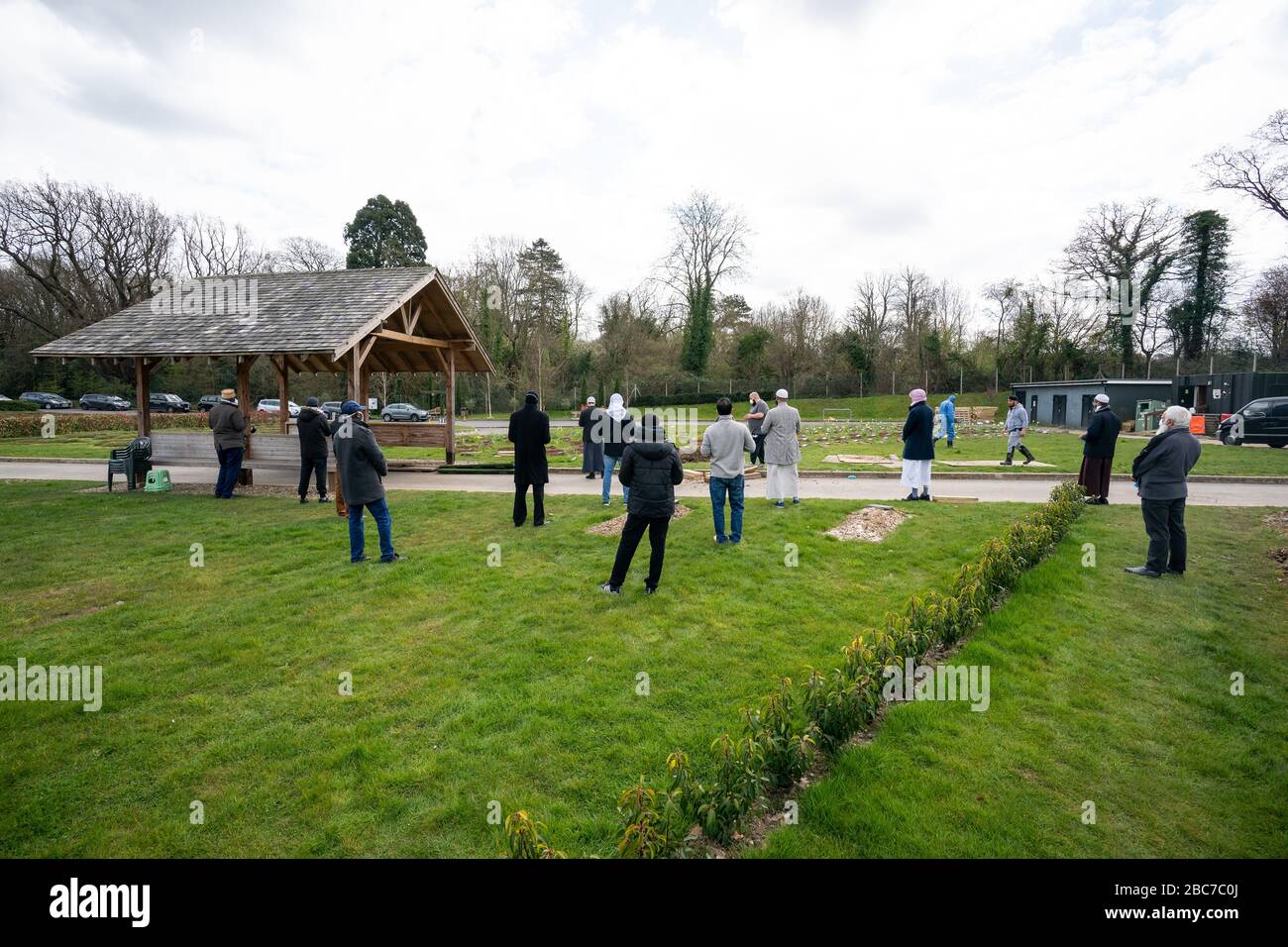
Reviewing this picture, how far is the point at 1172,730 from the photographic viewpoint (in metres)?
4.05

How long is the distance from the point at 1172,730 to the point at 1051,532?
15.1ft

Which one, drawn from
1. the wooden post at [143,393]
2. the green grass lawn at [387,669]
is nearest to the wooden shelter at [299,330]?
the wooden post at [143,393]

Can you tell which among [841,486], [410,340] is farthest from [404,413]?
[841,486]

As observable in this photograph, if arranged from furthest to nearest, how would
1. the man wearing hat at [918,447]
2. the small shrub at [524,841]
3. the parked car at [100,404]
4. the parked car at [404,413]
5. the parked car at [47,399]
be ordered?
the parked car at [100,404], the parked car at [404,413], the parked car at [47,399], the man wearing hat at [918,447], the small shrub at [524,841]

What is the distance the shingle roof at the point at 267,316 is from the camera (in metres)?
12.8

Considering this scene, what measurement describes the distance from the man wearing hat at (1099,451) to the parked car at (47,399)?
51.2m

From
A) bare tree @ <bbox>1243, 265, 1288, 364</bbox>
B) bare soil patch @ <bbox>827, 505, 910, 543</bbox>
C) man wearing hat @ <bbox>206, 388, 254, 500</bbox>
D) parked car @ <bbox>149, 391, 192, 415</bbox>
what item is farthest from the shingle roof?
bare tree @ <bbox>1243, 265, 1288, 364</bbox>

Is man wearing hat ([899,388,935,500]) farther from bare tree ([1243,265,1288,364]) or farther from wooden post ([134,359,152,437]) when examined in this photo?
bare tree ([1243,265,1288,364])

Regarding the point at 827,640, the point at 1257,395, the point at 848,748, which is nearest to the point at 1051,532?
the point at 827,640

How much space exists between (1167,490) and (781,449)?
16.8ft

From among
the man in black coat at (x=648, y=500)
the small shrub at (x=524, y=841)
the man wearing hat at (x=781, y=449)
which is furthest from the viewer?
the man wearing hat at (x=781, y=449)

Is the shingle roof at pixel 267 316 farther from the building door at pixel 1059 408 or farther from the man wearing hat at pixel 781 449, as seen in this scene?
the building door at pixel 1059 408

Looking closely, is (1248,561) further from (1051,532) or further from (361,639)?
(361,639)

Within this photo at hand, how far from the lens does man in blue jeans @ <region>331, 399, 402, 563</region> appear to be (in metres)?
7.63
